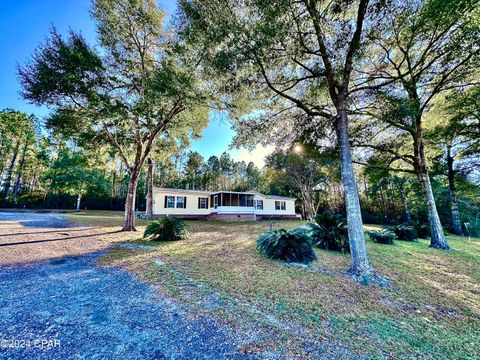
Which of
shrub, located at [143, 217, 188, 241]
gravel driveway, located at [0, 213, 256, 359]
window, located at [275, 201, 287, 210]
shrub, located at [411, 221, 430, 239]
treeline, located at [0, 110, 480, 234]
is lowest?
shrub, located at [411, 221, 430, 239]

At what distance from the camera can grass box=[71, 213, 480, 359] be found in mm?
2336

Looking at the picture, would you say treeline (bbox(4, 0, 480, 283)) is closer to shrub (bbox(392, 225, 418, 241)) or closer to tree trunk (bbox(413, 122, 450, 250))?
tree trunk (bbox(413, 122, 450, 250))

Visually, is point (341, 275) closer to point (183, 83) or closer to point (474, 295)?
point (474, 295)

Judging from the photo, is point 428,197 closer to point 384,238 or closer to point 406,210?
point 384,238

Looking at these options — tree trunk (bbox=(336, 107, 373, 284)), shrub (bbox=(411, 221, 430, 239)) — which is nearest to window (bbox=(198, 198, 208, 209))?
shrub (bbox=(411, 221, 430, 239))

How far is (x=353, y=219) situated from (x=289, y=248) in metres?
1.86

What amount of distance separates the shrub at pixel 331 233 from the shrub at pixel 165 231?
17.5 ft

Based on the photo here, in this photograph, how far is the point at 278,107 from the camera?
23.8ft

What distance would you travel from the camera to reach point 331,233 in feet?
23.1

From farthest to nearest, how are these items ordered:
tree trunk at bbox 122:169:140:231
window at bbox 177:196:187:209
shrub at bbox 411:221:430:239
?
1. window at bbox 177:196:187:209
2. shrub at bbox 411:221:430:239
3. tree trunk at bbox 122:169:140:231

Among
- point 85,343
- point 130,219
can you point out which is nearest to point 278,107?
point 85,343

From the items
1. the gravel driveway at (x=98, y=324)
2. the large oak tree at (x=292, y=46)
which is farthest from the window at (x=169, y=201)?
the gravel driveway at (x=98, y=324)

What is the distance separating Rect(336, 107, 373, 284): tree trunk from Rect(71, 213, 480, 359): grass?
0.37m

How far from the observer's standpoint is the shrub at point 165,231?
7.87 meters
